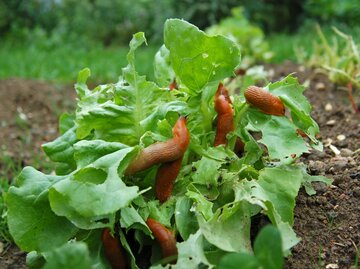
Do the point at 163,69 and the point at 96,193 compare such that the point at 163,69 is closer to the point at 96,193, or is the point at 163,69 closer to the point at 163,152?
the point at 163,152

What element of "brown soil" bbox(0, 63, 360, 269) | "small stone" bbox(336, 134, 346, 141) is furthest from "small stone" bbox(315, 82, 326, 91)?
"small stone" bbox(336, 134, 346, 141)

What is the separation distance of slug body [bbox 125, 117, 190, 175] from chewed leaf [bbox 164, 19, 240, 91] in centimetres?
23

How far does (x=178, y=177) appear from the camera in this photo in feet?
7.23

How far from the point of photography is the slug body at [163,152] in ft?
6.71

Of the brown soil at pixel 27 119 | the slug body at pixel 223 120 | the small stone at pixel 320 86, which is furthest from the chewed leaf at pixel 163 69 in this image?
the small stone at pixel 320 86

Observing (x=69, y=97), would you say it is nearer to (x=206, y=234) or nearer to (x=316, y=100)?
(x=316, y=100)

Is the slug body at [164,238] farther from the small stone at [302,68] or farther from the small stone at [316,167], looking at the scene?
the small stone at [302,68]

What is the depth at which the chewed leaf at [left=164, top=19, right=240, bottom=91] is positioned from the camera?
211 cm

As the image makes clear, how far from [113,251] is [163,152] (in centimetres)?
37

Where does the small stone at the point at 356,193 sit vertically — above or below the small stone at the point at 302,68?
above

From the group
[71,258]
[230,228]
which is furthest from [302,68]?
[71,258]

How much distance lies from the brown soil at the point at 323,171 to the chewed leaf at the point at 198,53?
56 centimetres

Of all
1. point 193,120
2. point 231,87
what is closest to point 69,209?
point 193,120

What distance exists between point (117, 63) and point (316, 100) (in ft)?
10.4
